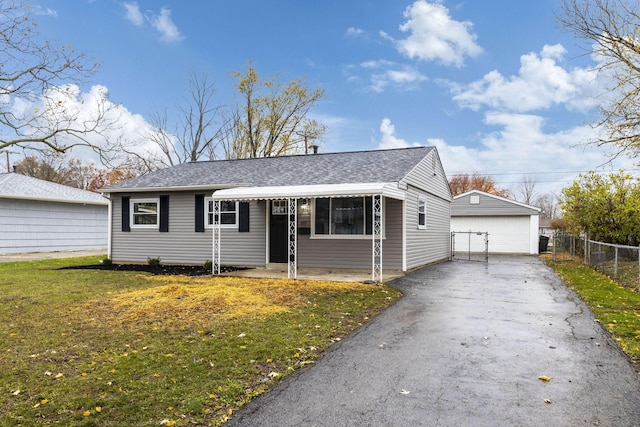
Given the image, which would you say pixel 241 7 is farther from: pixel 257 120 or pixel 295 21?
pixel 257 120

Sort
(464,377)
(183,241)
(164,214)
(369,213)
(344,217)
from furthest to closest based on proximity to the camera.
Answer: (164,214)
(183,241)
(344,217)
(369,213)
(464,377)

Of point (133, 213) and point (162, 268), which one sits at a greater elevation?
point (133, 213)

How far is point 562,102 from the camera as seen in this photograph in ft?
62.2

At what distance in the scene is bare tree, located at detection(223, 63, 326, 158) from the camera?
30281 mm

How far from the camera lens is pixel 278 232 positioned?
1321 centimetres

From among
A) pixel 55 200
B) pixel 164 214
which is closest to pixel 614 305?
pixel 164 214

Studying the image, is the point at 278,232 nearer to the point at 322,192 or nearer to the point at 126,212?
the point at 322,192

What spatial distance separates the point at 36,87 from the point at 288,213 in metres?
6.66

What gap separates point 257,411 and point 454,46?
17.0m

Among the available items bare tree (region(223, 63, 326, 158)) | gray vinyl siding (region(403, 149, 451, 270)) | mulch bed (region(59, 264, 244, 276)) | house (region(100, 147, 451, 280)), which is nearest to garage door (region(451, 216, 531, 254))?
gray vinyl siding (region(403, 149, 451, 270))

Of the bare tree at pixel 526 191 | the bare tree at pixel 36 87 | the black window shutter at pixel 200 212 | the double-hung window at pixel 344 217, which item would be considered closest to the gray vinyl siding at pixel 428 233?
the double-hung window at pixel 344 217

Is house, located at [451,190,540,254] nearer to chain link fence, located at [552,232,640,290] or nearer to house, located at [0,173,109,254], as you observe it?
chain link fence, located at [552,232,640,290]

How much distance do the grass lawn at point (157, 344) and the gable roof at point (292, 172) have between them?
4334 mm

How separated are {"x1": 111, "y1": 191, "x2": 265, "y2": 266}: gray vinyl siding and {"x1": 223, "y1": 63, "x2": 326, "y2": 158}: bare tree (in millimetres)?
16029
